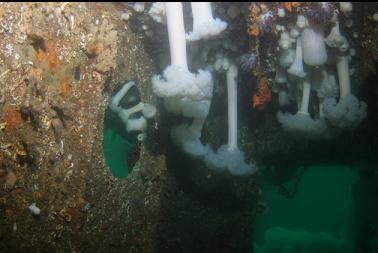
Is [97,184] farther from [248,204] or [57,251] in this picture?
[248,204]

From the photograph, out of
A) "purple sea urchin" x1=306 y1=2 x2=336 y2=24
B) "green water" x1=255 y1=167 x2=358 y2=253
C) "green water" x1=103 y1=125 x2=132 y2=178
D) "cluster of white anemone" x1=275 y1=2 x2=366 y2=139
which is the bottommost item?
→ "green water" x1=255 y1=167 x2=358 y2=253

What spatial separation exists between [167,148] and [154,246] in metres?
1.36

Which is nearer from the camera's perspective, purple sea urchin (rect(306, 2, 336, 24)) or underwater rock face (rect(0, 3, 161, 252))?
underwater rock face (rect(0, 3, 161, 252))

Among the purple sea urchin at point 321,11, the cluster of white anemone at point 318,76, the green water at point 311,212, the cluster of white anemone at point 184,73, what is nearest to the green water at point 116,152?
the cluster of white anemone at point 184,73

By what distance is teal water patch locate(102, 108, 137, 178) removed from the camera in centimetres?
412

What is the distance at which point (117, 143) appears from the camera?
445cm

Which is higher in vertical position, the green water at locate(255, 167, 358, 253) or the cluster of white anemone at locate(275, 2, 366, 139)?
the cluster of white anemone at locate(275, 2, 366, 139)

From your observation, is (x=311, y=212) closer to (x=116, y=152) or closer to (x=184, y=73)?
(x=116, y=152)

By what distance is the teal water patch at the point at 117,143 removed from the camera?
13.5ft

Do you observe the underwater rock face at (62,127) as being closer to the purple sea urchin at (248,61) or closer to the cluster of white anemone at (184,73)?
the cluster of white anemone at (184,73)

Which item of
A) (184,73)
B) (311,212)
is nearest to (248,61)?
(184,73)

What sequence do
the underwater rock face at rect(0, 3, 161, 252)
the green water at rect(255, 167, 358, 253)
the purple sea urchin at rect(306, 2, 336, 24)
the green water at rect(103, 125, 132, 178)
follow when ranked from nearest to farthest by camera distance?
the underwater rock face at rect(0, 3, 161, 252) < the purple sea urchin at rect(306, 2, 336, 24) < the green water at rect(103, 125, 132, 178) < the green water at rect(255, 167, 358, 253)

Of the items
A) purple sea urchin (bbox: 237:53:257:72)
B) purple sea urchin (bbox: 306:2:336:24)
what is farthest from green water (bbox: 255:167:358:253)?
purple sea urchin (bbox: 306:2:336:24)

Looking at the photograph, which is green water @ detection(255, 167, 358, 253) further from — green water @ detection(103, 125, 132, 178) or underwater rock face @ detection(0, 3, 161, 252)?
underwater rock face @ detection(0, 3, 161, 252)
